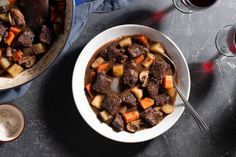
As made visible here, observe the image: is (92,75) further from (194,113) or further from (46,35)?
(194,113)

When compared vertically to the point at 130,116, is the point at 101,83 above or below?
above

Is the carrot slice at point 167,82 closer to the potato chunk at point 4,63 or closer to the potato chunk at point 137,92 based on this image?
the potato chunk at point 137,92

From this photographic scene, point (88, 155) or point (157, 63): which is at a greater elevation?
point (157, 63)

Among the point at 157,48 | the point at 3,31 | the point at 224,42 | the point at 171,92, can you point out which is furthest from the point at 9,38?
the point at 224,42

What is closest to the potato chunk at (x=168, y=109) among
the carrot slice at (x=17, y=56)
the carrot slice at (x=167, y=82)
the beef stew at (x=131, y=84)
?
the beef stew at (x=131, y=84)

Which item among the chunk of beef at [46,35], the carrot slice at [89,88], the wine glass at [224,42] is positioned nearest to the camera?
the chunk of beef at [46,35]

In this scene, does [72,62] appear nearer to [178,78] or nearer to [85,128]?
[85,128]

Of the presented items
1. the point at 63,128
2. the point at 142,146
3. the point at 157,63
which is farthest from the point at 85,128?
the point at 157,63
